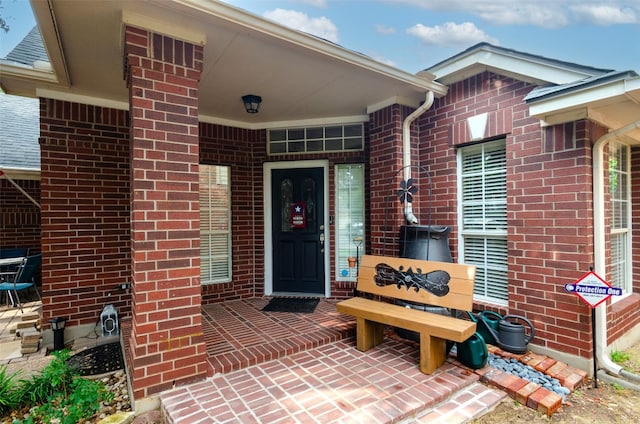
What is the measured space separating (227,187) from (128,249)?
1506mm

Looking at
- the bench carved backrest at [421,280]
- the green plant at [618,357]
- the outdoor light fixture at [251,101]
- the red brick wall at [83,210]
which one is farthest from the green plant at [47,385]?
the green plant at [618,357]

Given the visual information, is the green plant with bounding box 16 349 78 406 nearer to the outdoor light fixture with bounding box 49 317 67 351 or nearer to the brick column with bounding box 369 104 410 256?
the outdoor light fixture with bounding box 49 317 67 351

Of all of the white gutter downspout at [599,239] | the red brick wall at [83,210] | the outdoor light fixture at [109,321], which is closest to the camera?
the white gutter downspout at [599,239]

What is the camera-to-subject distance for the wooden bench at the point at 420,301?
8.30ft


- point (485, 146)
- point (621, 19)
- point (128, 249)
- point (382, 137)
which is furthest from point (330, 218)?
point (621, 19)

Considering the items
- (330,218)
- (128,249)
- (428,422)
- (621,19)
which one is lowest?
(428,422)

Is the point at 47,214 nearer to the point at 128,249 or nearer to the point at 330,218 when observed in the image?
the point at 128,249

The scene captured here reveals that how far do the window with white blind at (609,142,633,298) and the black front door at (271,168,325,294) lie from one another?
345cm

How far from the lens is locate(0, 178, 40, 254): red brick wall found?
589cm

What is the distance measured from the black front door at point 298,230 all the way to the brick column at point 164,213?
2383mm

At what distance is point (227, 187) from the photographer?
15.3ft

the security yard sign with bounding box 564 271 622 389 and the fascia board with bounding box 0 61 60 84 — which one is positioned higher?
the fascia board with bounding box 0 61 60 84

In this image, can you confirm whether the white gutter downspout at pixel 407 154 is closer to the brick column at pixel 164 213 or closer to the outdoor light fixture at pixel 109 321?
the brick column at pixel 164 213

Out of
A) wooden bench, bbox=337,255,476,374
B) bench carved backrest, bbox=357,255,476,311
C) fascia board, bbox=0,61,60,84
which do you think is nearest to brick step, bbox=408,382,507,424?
wooden bench, bbox=337,255,476,374
